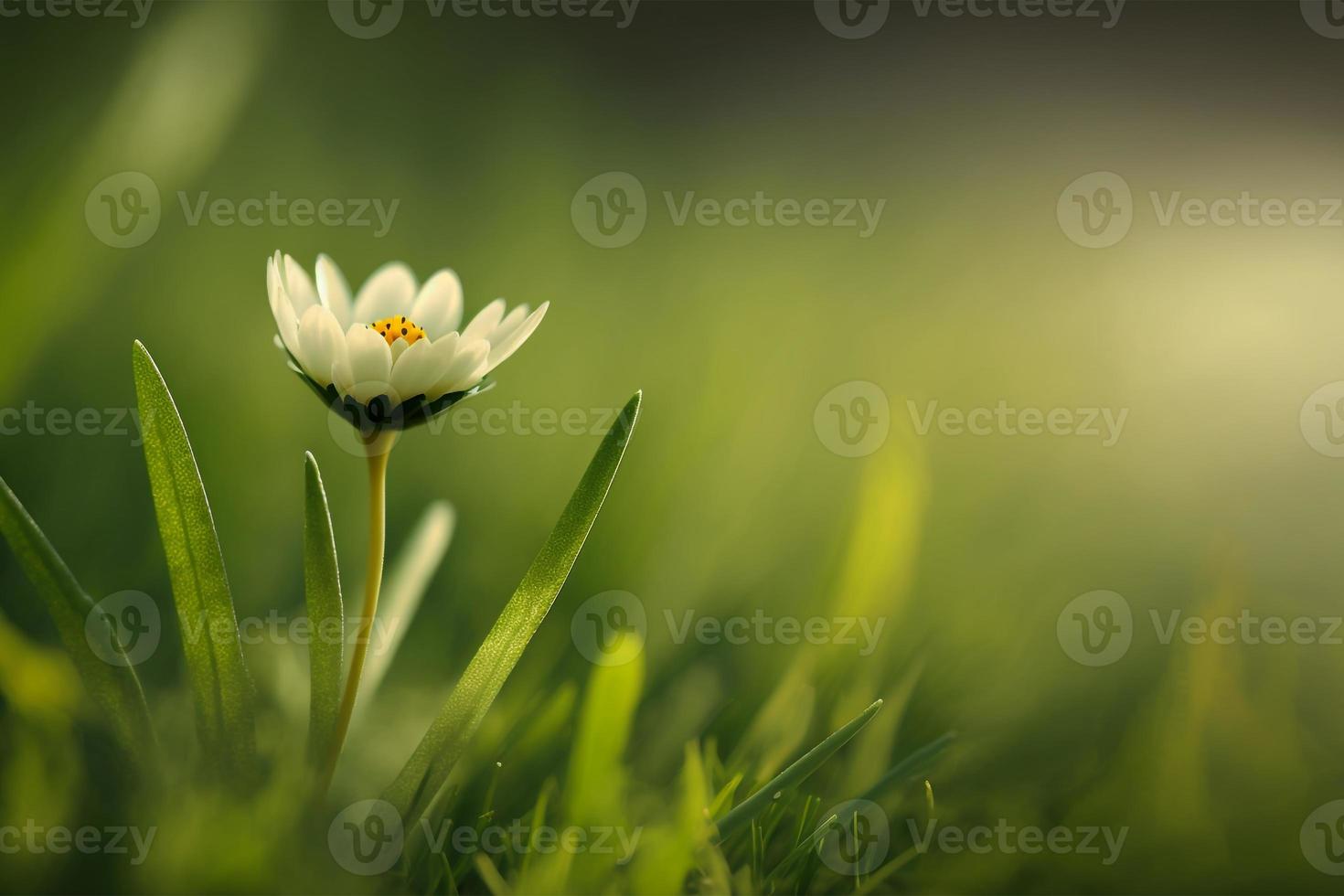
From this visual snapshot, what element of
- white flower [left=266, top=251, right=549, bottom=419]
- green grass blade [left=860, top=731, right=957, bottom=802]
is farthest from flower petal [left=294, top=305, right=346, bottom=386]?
green grass blade [left=860, top=731, right=957, bottom=802]

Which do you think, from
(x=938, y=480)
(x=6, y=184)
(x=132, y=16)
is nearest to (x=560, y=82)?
(x=132, y=16)

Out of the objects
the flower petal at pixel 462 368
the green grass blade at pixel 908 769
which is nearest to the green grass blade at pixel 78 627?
the flower petal at pixel 462 368

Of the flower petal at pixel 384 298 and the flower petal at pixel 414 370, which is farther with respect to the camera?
the flower petal at pixel 384 298

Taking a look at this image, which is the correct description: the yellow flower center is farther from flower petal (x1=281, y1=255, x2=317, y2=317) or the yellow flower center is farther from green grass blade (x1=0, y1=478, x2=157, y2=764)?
green grass blade (x1=0, y1=478, x2=157, y2=764)

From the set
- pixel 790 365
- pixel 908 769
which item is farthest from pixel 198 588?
pixel 790 365

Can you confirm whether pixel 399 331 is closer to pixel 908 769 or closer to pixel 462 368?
pixel 462 368

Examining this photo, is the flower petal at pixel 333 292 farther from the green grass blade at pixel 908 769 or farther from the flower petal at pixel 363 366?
the green grass blade at pixel 908 769

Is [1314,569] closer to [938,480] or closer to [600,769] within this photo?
[938,480]
